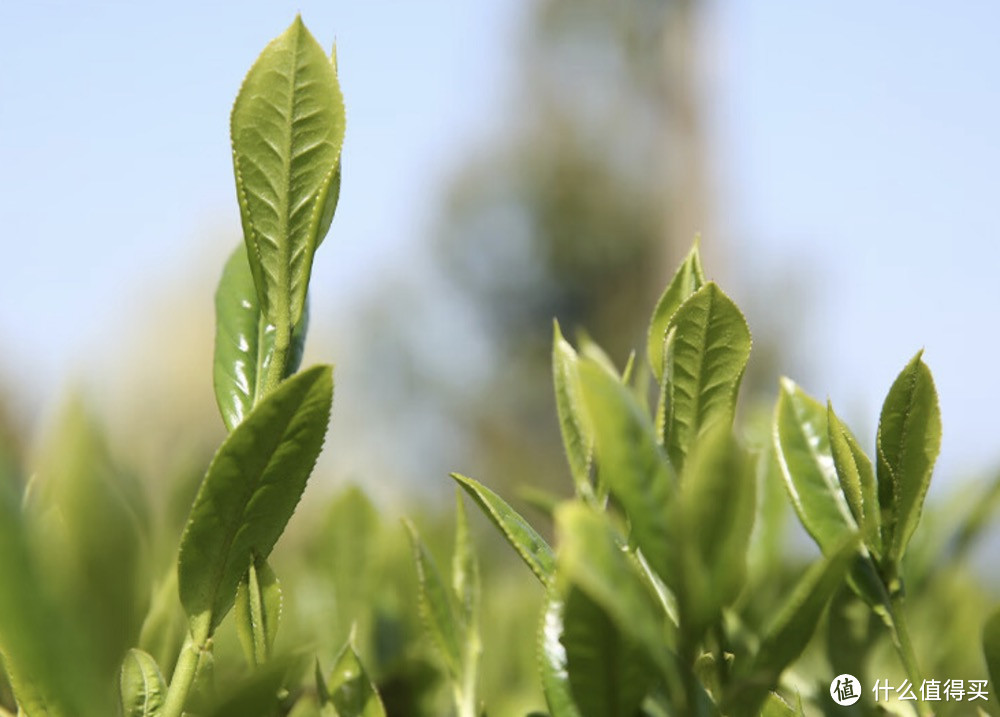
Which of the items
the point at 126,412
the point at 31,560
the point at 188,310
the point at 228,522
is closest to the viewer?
the point at 31,560

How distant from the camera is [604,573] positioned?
31 centimetres

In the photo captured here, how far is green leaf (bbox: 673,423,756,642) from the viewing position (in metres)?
0.33

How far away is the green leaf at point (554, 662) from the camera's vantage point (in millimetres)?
406

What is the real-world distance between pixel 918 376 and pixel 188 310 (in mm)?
19373

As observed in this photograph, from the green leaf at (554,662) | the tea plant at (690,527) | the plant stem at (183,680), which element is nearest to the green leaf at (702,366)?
the tea plant at (690,527)

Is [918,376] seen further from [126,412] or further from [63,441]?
[126,412]

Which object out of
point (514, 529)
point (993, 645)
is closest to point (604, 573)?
point (514, 529)

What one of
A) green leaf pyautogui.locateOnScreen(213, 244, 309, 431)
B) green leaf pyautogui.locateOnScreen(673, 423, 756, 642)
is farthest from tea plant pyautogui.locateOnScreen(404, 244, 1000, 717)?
green leaf pyautogui.locateOnScreen(213, 244, 309, 431)

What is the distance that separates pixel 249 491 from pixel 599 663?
0.50 feet

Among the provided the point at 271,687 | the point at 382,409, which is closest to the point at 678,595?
the point at 271,687

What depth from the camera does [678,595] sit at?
0.35 metres

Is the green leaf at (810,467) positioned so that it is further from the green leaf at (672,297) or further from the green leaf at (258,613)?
the green leaf at (258,613)

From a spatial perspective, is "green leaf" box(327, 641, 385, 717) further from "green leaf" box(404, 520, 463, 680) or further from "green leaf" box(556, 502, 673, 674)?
"green leaf" box(556, 502, 673, 674)

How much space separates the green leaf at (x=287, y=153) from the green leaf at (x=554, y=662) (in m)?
0.17
